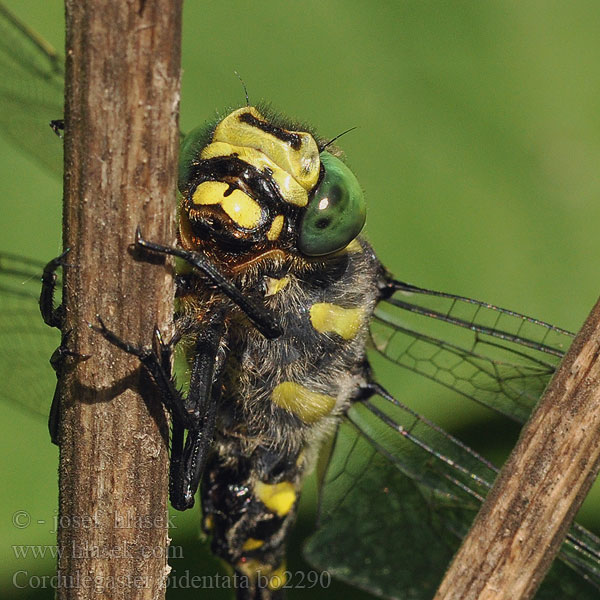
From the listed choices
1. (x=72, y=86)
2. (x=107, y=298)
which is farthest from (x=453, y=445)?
(x=72, y=86)

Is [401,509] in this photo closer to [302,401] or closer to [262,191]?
[302,401]

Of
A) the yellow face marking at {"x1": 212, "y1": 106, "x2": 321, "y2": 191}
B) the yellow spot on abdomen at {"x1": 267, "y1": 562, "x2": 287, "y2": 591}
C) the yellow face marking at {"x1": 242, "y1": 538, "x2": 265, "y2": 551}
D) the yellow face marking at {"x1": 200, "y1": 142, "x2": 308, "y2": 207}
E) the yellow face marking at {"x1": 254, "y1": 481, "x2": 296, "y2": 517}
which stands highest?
the yellow face marking at {"x1": 212, "y1": 106, "x2": 321, "y2": 191}

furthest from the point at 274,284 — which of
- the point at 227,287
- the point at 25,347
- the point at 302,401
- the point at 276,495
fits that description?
the point at 25,347

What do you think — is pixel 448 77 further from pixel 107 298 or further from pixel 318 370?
pixel 107 298

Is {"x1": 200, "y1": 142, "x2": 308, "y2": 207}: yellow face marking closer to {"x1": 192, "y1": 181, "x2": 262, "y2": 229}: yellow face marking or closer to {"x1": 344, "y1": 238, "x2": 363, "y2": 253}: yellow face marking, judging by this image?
{"x1": 192, "y1": 181, "x2": 262, "y2": 229}: yellow face marking

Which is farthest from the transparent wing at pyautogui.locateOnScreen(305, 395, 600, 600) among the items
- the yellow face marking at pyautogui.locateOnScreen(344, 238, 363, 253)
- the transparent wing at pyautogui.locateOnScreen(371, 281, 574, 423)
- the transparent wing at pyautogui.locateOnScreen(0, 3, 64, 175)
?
the transparent wing at pyautogui.locateOnScreen(0, 3, 64, 175)

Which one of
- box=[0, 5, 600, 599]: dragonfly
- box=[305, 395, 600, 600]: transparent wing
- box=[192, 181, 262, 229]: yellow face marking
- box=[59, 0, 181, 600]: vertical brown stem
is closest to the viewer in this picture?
box=[59, 0, 181, 600]: vertical brown stem

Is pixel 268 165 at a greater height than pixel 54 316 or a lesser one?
greater
